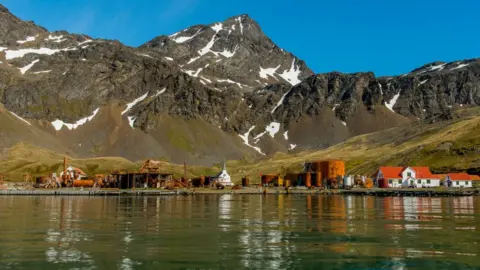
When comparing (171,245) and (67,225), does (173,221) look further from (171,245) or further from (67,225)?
(171,245)

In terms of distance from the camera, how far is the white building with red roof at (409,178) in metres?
152

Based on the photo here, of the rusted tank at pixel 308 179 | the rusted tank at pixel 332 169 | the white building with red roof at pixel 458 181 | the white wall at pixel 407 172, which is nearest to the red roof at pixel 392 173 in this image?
the white wall at pixel 407 172

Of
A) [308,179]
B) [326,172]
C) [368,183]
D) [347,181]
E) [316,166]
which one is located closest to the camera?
[368,183]

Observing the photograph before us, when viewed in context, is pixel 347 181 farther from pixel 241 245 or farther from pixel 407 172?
pixel 241 245

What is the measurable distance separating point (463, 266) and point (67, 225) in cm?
3411

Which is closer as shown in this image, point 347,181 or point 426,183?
point 426,183

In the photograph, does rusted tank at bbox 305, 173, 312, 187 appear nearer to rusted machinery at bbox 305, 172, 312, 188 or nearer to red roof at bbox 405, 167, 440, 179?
rusted machinery at bbox 305, 172, 312, 188

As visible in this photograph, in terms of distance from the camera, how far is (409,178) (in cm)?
15212

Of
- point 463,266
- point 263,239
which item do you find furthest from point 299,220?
point 463,266

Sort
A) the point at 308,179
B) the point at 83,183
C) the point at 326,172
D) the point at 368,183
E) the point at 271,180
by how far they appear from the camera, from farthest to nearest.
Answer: the point at 271,180 < the point at 326,172 < the point at 308,179 < the point at 83,183 < the point at 368,183

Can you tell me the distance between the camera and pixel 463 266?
25.0 m

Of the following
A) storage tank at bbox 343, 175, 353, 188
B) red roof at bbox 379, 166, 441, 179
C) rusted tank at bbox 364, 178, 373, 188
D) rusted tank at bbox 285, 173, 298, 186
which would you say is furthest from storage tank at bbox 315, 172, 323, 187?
red roof at bbox 379, 166, 441, 179

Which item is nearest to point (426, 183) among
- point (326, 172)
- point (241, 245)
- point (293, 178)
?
point (326, 172)

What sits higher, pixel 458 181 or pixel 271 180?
pixel 271 180
